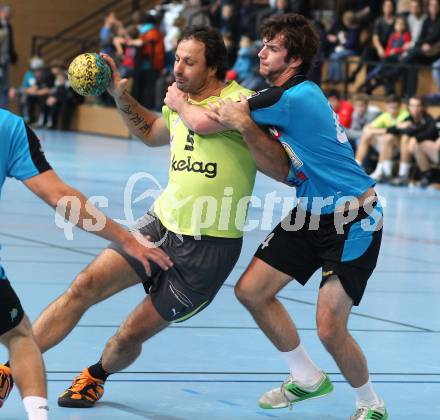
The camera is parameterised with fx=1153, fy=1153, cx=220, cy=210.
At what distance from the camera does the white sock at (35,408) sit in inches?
172

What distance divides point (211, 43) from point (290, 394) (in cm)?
179

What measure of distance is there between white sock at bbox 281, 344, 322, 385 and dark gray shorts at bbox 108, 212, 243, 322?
538 mm

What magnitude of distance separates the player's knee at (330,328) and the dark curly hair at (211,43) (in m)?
1.32

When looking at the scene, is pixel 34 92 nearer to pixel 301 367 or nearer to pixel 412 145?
pixel 412 145

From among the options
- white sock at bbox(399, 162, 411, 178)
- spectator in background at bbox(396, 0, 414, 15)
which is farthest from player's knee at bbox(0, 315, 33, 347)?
spectator in background at bbox(396, 0, 414, 15)

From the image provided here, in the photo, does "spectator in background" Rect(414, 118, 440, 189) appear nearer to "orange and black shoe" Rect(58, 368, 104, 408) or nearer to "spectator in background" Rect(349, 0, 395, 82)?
"spectator in background" Rect(349, 0, 395, 82)

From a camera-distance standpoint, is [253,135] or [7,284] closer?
[7,284]

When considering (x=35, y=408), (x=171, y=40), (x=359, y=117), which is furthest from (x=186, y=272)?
(x=171, y=40)

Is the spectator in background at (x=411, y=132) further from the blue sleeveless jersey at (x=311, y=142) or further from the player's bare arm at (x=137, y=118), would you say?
the blue sleeveless jersey at (x=311, y=142)

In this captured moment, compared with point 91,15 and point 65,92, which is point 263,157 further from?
point 91,15

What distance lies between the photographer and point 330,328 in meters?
5.39

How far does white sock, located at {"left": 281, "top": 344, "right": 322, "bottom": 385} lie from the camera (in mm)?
5793

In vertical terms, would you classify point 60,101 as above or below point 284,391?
above

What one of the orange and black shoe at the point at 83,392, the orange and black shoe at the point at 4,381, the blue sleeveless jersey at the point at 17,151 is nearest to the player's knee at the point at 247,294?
the orange and black shoe at the point at 83,392
